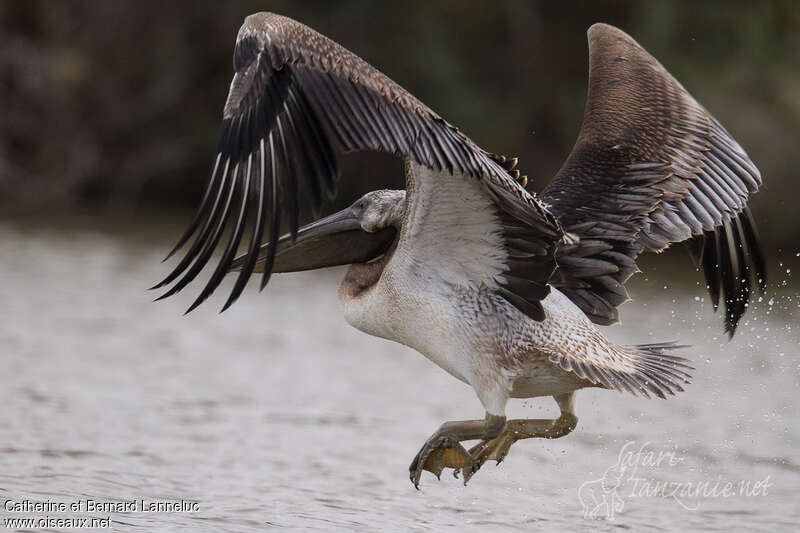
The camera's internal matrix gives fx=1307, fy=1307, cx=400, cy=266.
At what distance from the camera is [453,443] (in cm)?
570

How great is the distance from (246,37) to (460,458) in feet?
6.82

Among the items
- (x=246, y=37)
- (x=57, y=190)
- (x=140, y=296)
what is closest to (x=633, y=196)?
(x=246, y=37)

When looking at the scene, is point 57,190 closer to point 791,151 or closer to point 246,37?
point 791,151

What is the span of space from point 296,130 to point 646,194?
197 cm

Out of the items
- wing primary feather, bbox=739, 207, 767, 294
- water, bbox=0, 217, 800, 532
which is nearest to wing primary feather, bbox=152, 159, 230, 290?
water, bbox=0, 217, 800, 532

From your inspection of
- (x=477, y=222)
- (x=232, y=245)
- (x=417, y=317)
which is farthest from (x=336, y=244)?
(x=232, y=245)

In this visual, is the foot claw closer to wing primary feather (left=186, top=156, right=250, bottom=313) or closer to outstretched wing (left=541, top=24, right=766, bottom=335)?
outstretched wing (left=541, top=24, right=766, bottom=335)

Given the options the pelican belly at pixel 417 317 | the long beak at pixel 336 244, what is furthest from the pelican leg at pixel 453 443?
the long beak at pixel 336 244

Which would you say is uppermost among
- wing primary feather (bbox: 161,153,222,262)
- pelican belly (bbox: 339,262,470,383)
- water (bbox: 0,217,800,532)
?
wing primary feather (bbox: 161,153,222,262)

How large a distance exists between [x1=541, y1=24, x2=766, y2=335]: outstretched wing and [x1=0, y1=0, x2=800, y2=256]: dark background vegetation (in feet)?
34.1

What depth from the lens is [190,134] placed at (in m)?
18.6

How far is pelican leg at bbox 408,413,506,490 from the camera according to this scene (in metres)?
5.61

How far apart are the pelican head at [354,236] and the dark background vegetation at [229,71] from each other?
11.2 m

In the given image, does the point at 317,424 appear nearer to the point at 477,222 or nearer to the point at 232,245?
the point at 477,222
